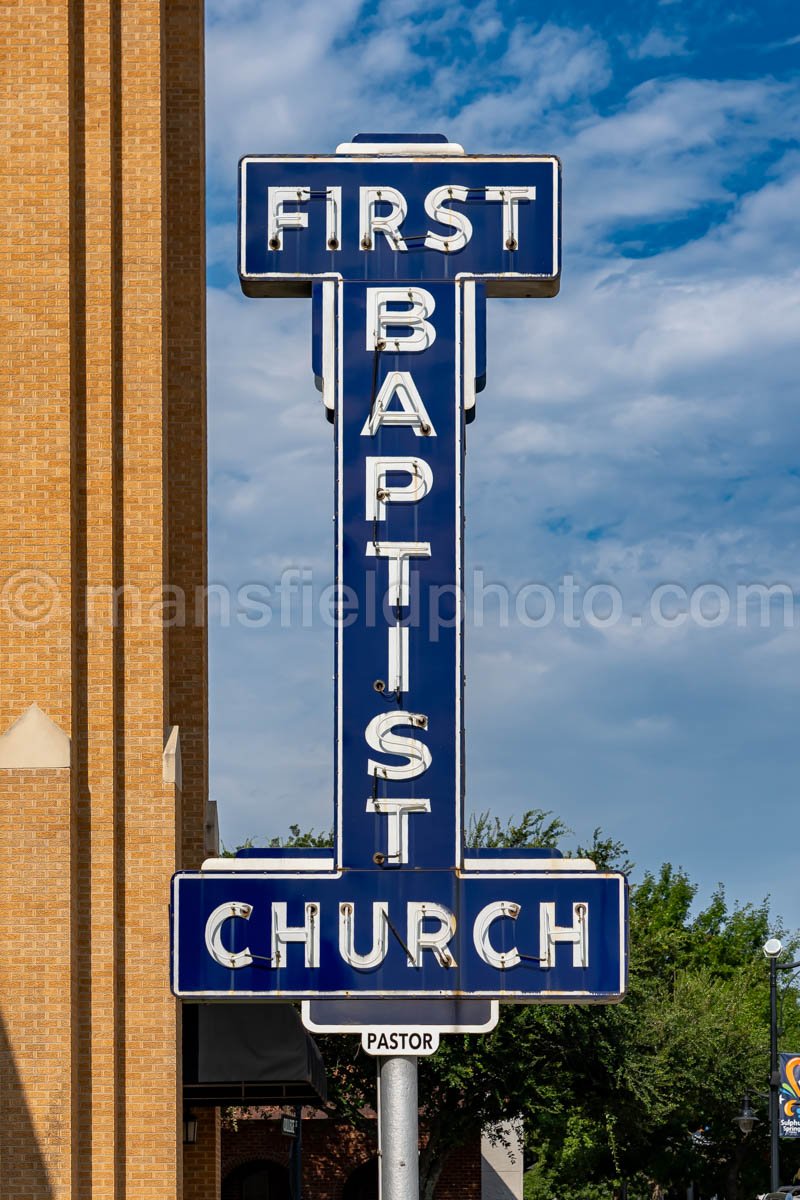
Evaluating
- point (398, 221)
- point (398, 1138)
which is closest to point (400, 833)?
point (398, 1138)

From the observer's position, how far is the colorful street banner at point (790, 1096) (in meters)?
37.7

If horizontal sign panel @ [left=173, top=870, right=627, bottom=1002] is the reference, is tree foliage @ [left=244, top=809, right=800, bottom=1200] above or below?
below

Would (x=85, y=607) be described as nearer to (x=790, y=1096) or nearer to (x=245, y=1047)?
(x=245, y=1047)

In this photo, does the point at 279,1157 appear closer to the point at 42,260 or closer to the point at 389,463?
the point at 42,260

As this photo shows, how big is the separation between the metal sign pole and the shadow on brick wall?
637 centimetres

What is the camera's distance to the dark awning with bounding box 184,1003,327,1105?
1761 centimetres

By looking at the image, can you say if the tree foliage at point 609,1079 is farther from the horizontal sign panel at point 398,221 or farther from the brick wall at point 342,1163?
the horizontal sign panel at point 398,221

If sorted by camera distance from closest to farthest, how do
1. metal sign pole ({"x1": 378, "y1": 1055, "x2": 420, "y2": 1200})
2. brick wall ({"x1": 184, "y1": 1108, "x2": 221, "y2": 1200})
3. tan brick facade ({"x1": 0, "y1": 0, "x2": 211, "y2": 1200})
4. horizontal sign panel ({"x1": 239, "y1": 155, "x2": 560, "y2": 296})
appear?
metal sign pole ({"x1": 378, "y1": 1055, "x2": 420, "y2": 1200}), horizontal sign panel ({"x1": 239, "y1": 155, "x2": 560, "y2": 296}), tan brick facade ({"x1": 0, "y1": 0, "x2": 211, "y2": 1200}), brick wall ({"x1": 184, "y1": 1108, "x2": 221, "y2": 1200})

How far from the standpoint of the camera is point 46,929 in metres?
16.1

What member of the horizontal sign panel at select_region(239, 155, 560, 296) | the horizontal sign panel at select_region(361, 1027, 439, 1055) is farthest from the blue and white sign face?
the horizontal sign panel at select_region(239, 155, 560, 296)

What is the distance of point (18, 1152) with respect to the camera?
15633mm

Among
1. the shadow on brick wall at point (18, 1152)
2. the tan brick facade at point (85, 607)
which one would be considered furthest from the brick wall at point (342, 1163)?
the shadow on brick wall at point (18, 1152)

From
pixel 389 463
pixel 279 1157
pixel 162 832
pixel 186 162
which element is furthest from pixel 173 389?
pixel 279 1157

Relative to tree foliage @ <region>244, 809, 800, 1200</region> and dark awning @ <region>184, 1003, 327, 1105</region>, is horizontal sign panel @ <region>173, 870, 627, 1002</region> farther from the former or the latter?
tree foliage @ <region>244, 809, 800, 1200</region>
